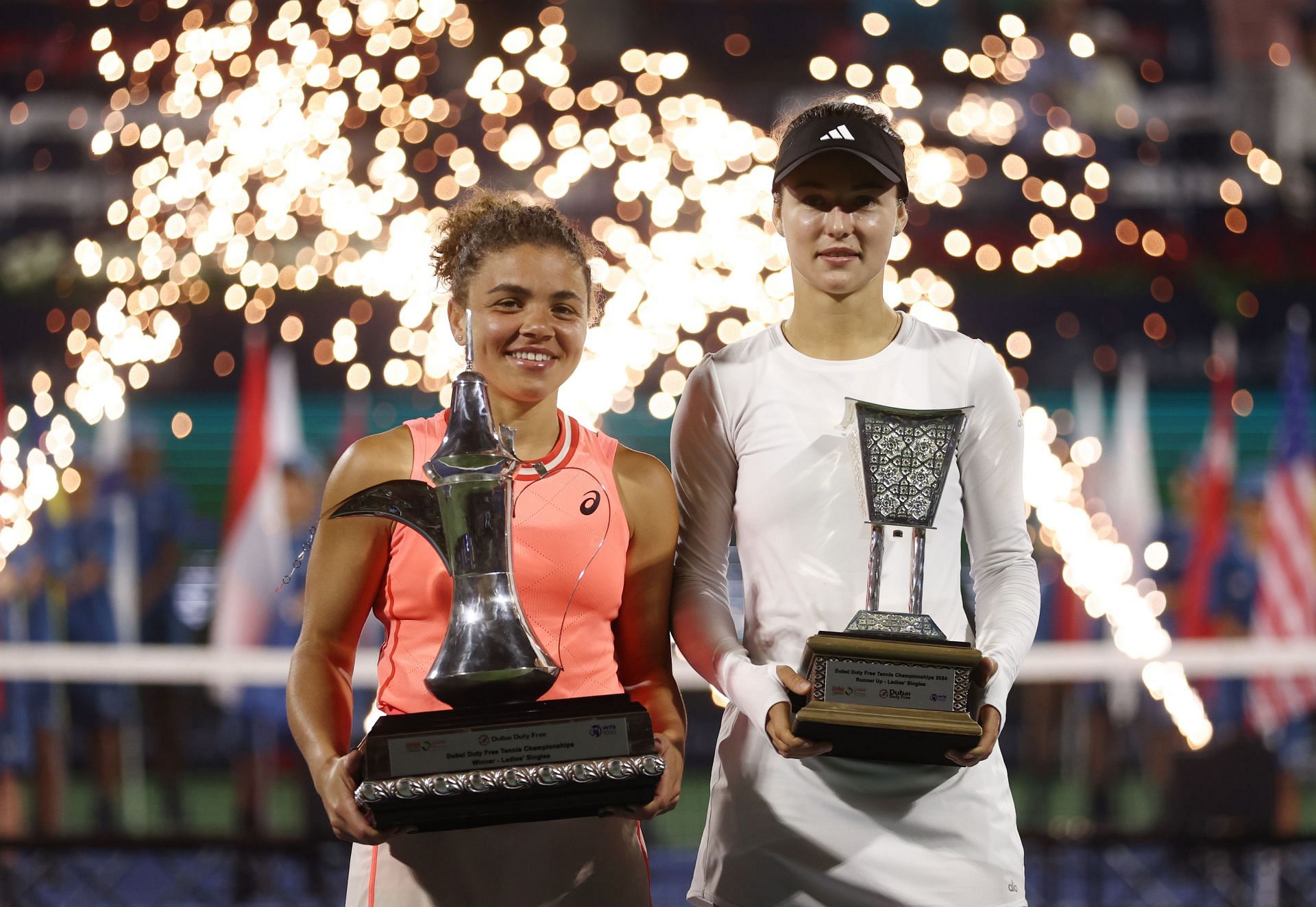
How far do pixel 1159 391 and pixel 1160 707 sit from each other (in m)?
2.02

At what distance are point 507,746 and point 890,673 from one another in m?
0.48

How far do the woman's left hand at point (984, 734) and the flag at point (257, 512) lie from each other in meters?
4.66

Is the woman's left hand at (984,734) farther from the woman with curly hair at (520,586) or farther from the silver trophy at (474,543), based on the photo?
the silver trophy at (474,543)

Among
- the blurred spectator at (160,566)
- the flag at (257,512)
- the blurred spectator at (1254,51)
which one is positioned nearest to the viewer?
the flag at (257,512)

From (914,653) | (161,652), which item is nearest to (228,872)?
(161,652)

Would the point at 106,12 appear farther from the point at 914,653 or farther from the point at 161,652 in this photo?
the point at 914,653

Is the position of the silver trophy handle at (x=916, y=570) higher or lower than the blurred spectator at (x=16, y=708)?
higher

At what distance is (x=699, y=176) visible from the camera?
5746 millimetres

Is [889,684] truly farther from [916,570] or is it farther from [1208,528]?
[1208,528]

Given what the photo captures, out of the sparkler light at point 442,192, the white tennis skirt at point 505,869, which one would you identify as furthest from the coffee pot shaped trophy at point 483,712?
the sparkler light at point 442,192

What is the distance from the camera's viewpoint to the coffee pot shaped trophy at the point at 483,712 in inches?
57.6

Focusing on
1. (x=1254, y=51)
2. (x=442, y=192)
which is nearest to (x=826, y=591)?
(x=442, y=192)

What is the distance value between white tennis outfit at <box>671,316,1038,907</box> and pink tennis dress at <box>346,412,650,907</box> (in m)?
0.16

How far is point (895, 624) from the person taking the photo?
1.61 meters
